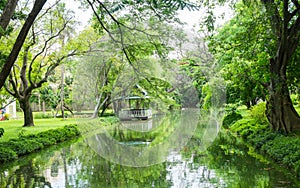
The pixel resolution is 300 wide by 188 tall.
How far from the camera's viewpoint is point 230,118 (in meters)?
22.0

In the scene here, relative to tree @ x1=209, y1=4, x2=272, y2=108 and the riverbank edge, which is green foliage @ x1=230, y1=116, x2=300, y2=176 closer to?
the riverbank edge

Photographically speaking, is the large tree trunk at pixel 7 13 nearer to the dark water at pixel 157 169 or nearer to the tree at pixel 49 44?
the dark water at pixel 157 169

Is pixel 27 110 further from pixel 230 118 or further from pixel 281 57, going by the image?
pixel 281 57

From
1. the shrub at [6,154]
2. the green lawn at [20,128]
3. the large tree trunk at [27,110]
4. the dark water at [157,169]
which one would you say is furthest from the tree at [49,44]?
the shrub at [6,154]

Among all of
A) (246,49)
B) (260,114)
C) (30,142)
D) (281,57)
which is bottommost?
(30,142)

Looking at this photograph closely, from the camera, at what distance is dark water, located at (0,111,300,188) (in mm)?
7852

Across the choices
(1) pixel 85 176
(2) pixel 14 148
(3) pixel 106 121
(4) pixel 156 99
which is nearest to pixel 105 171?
(1) pixel 85 176

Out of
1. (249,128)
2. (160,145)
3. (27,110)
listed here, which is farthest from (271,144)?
(27,110)

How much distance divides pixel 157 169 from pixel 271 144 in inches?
164

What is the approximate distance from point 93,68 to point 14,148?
3.99 metres

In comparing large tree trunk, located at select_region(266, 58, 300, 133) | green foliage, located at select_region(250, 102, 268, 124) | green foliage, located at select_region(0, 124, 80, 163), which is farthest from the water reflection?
green foliage, located at select_region(250, 102, 268, 124)

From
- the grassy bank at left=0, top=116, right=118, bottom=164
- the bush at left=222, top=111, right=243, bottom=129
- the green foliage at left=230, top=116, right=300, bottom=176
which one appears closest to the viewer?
the green foliage at left=230, top=116, right=300, bottom=176

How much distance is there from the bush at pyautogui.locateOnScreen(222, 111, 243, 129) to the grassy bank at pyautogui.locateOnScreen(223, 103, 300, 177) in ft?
7.03

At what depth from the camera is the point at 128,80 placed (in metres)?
11.7
